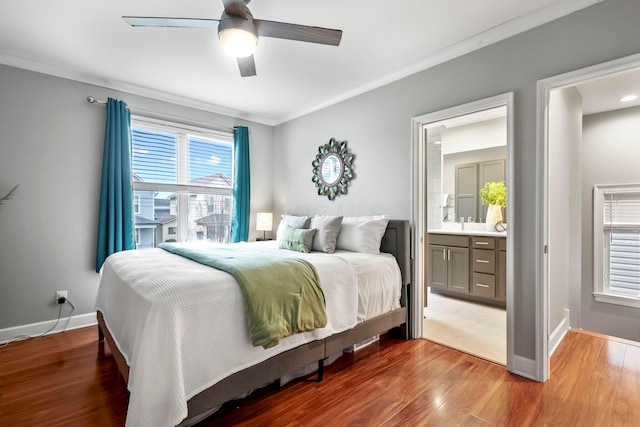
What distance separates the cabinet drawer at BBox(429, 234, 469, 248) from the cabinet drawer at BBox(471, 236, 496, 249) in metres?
0.09

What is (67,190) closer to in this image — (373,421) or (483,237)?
(373,421)

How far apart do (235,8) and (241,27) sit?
9cm

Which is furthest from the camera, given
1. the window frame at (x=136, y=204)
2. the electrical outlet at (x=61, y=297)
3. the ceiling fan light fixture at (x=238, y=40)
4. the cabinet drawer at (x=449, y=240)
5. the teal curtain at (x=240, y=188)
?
the teal curtain at (x=240, y=188)

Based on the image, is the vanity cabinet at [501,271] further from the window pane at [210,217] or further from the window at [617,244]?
the window pane at [210,217]

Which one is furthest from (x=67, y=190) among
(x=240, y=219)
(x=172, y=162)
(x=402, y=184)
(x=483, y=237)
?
(x=483, y=237)

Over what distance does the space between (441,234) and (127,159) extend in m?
4.11

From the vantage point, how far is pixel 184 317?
1.50 metres

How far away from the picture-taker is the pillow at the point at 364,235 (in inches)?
113

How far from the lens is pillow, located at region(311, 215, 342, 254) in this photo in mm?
2990

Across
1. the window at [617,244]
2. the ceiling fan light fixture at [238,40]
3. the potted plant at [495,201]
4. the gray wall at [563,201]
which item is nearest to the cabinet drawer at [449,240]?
the potted plant at [495,201]

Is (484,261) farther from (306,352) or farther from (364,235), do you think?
(306,352)

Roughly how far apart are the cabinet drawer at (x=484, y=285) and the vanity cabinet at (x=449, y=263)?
0.33ft

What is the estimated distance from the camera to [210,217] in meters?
4.23

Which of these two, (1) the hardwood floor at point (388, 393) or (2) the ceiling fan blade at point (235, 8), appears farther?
(1) the hardwood floor at point (388, 393)
